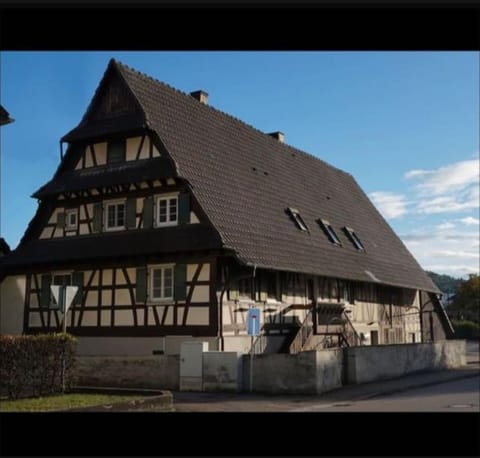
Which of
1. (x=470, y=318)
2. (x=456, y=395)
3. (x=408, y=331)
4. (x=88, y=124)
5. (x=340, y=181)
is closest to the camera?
(x=456, y=395)

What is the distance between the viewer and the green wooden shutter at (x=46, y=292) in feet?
78.7

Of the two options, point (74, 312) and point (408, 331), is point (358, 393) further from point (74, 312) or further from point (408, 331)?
point (408, 331)

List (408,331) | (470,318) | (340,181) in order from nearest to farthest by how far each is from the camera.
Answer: (408,331), (340,181), (470,318)

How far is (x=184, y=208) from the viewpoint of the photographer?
2145cm

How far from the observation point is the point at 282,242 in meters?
23.6

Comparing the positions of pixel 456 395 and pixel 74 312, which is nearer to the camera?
pixel 456 395

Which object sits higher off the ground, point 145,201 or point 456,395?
point 145,201

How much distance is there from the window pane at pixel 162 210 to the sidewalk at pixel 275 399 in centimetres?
653

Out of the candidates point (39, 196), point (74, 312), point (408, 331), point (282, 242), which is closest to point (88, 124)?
point (39, 196)

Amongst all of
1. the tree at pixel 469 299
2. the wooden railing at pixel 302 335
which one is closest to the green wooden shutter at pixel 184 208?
the wooden railing at pixel 302 335

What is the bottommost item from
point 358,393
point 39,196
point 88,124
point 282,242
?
point 358,393

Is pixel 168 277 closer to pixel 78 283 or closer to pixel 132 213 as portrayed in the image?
pixel 132 213

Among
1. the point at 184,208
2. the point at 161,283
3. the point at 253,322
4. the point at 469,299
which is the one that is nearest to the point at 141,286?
the point at 161,283

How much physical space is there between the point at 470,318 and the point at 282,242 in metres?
58.5
